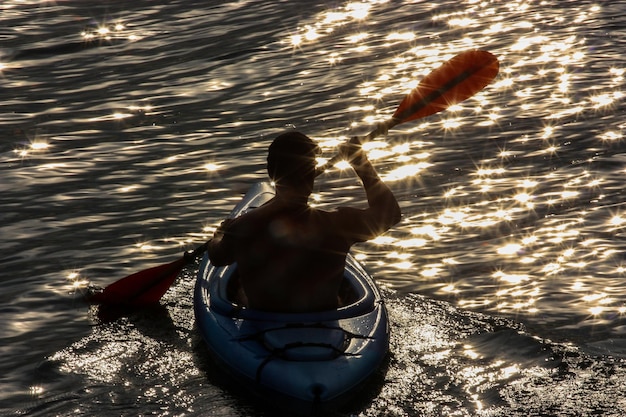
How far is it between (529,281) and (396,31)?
9.00 metres

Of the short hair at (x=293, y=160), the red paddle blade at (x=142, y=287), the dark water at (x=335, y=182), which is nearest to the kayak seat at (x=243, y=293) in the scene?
the dark water at (x=335, y=182)

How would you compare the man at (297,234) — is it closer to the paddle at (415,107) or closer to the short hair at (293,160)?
the short hair at (293,160)

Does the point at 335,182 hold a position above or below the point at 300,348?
below

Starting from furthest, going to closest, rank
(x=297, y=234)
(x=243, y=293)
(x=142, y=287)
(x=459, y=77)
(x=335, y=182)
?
(x=335, y=182), (x=459, y=77), (x=142, y=287), (x=243, y=293), (x=297, y=234)

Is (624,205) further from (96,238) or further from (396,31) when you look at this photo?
(396,31)

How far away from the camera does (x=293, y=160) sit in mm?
6602

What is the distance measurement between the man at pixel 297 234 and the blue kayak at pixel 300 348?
0.14 metres

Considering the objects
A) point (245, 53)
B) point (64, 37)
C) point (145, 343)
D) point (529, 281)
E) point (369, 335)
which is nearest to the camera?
point (369, 335)

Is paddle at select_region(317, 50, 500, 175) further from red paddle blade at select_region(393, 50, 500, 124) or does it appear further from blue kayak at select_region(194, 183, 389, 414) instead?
blue kayak at select_region(194, 183, 389, 414)

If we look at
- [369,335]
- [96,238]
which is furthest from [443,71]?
[96,238]

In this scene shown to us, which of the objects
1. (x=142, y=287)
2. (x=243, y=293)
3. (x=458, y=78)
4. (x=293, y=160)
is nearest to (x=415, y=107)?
(x=458, y=78)

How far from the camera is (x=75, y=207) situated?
1077cm

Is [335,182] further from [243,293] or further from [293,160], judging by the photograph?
[293,160]

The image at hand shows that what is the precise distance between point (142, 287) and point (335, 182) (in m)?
3.24
